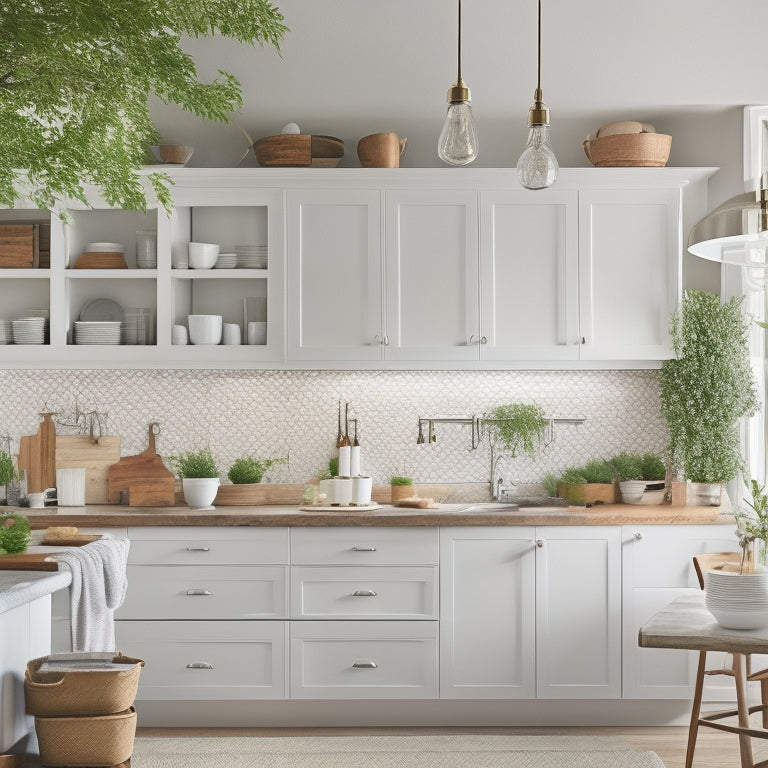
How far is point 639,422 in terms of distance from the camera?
509cm

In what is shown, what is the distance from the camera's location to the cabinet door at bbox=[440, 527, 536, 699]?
14.4 feet

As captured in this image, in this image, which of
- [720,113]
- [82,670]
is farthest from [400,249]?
[82,670]

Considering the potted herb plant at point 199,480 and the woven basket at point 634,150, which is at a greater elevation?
the woven basket at point 634,150

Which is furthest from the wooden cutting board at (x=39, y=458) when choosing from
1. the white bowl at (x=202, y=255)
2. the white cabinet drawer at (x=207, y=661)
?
the white bowl at (x=202, y=255)

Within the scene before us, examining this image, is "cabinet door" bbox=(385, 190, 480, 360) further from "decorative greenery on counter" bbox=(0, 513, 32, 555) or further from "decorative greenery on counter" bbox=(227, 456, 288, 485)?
"decorative greenery on counter" bbox=(0, 513, 32, 555)

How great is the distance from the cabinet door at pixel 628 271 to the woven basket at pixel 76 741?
3097 millimetres

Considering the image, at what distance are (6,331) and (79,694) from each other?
2863 mm

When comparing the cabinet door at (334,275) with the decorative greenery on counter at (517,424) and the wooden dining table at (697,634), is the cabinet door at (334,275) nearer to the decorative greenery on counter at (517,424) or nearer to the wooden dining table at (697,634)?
the decorative greenery on counter at (517,424)

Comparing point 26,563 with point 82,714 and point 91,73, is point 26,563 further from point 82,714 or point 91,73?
point 91,73

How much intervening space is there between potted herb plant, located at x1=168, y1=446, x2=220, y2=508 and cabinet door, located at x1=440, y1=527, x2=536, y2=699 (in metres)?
1.23

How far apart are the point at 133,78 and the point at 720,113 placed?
365 centimetres

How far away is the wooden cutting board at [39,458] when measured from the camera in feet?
16.3

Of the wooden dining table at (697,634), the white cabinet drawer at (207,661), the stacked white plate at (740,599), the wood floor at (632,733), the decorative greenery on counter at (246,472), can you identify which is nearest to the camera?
the wooden dining table at (697,634)

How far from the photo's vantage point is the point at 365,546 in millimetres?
4395
